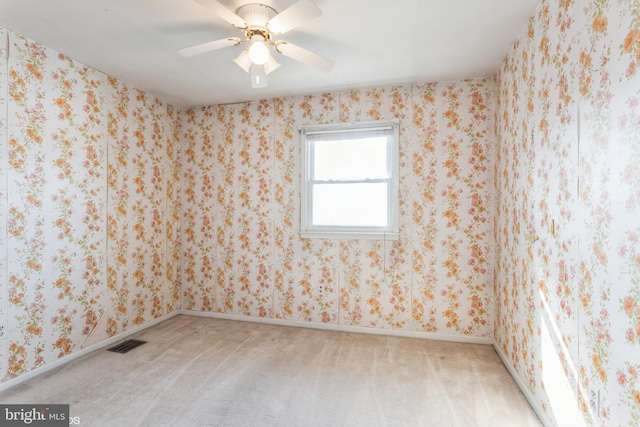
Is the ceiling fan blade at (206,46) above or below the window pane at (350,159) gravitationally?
above

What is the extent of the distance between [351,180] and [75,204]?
247 centimetres

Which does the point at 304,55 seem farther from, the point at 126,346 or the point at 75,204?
the point at 126,346

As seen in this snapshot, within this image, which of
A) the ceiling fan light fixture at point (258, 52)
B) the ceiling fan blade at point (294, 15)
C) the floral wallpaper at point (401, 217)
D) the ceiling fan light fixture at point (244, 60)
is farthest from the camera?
the ceiling fan light fixture at point (244, 60)

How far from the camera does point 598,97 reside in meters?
1.30

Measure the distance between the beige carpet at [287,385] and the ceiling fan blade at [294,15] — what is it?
2.23 m

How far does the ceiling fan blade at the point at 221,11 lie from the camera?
156 cm

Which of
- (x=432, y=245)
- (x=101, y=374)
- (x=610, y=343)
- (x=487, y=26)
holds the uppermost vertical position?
(x=487, y=26)

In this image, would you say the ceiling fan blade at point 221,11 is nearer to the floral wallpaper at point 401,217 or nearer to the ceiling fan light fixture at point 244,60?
the ceiling fan light fixture at point 244,60

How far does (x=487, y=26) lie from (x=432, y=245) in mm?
1836

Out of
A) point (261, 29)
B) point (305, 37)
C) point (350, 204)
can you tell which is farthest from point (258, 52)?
point (350, 204)

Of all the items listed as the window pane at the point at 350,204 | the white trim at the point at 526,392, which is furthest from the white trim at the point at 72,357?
the white trim at the point at 526,392

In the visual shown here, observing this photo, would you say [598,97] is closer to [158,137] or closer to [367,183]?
[367,183]

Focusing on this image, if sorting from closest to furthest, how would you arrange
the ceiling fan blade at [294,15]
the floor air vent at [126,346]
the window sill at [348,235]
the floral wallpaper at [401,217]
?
the floral wallpaper at [401,217] < the ceiling fan blade at [294,15] < the floor air vent at [126,346] < the window sill at [348,235]

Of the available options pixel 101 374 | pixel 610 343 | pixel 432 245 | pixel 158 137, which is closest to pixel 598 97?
pixel 610 343
